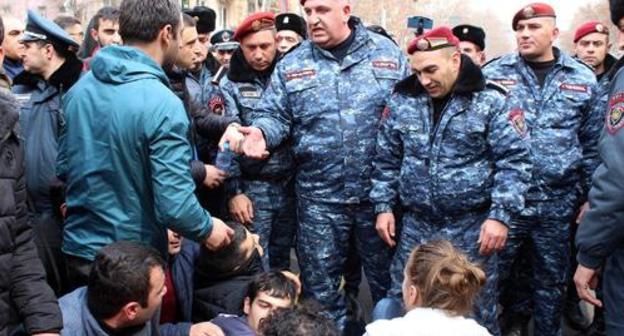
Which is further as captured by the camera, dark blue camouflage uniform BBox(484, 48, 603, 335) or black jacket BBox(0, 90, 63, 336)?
dark blue camouflage uniform BBox(484, 48, 603, 335)

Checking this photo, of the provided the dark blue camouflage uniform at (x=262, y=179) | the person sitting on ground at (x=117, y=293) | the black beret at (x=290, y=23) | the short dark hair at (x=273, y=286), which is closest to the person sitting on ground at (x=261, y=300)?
the short dark hair at (x=273, y=286)

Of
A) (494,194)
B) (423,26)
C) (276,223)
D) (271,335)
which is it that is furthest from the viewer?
(423,26)

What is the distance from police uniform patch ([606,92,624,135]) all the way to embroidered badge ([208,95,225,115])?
245 cm

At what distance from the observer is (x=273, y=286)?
10.7 ft

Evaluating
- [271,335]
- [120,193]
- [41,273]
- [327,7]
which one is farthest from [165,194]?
[327,7]

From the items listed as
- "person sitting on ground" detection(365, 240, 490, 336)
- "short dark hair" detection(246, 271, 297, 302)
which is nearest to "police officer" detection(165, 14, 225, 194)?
"short dark hair" detection(246, 271, 297, 302)

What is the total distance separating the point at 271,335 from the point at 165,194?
700 millimetres

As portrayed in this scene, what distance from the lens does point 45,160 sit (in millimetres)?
3512

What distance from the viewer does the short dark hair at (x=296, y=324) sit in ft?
7.71

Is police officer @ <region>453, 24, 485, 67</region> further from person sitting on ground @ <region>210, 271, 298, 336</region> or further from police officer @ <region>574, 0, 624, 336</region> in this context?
person sitting on ground @ <region>210, 271, 298, 336</region>

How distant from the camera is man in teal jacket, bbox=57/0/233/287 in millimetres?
2684

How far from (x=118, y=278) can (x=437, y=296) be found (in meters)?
1.16

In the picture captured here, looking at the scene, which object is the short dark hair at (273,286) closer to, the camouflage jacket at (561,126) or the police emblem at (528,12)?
the camouflage jacket at (561,126)

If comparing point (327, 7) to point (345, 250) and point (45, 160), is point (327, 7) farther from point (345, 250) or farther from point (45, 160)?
point (45, 160)
